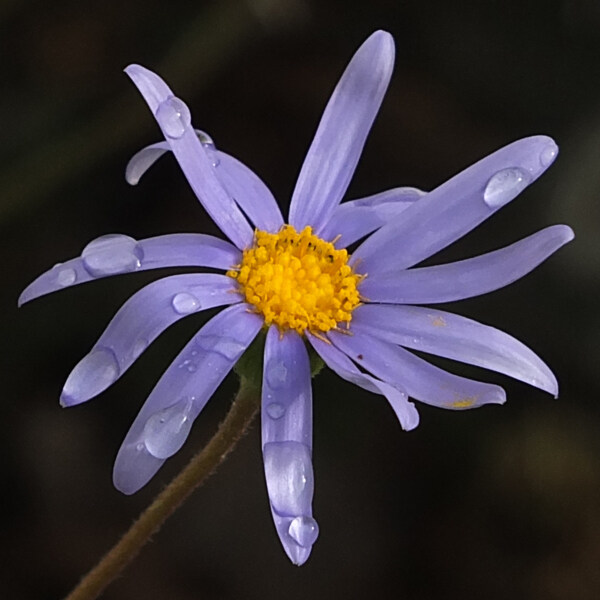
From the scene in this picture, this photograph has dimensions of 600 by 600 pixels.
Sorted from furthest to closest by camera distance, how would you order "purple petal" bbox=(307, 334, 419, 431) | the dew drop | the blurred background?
the blurred background, the dew drop, "purple petal" bbox=(307, 334, 419, 431)

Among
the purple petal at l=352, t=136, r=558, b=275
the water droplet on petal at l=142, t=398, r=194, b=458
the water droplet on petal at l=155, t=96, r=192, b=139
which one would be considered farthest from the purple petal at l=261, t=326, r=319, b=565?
the water droplet on petal at l=155, t=96, r=192, b=139

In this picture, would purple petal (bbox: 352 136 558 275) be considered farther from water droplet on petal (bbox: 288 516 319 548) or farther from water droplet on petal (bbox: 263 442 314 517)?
water droplet on petal (bbox: 288 516 319 548)

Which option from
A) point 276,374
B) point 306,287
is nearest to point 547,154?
point 306,287

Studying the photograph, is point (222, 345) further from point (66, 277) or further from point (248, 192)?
point (248, 192)

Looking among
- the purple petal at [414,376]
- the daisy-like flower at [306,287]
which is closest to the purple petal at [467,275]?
the daisy-like flower at [306,287]

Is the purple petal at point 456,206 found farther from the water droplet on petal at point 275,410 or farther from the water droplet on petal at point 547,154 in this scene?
the water droplet on petal at point 275,410

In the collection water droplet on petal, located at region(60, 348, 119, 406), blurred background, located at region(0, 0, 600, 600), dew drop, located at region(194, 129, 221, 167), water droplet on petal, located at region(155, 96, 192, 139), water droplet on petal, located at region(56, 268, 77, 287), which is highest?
water droplet on petal, located at region(155, 96, 192, 139)

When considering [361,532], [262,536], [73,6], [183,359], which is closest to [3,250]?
[73,6]
